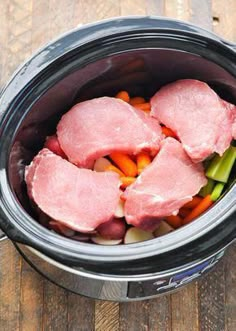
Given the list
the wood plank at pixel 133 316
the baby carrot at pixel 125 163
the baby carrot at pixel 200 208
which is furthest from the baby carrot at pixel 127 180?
the wood plank at pixel 133 316

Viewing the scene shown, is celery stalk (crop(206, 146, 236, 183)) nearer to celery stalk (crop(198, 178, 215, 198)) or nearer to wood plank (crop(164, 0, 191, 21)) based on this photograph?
celery stalk (crop(198, 178, 215, 198))

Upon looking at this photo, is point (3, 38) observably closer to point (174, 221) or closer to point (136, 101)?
point (136, 101)

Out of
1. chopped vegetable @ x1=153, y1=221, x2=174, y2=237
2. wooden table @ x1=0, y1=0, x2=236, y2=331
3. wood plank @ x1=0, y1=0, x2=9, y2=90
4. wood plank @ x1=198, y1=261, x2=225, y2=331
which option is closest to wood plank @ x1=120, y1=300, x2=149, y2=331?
wooden table @ x1=0, y1=0, x2=236, y2=331

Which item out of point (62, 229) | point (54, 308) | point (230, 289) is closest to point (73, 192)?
point (62, 229)

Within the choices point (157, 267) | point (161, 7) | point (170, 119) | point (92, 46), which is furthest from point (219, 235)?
point (161, 7)

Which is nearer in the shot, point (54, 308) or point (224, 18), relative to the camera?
point (54, 308)

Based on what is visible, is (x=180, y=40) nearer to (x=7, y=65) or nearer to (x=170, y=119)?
(x=170, y=119)

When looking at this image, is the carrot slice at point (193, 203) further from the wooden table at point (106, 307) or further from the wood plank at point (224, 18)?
the wood plank at point (224, 18)
